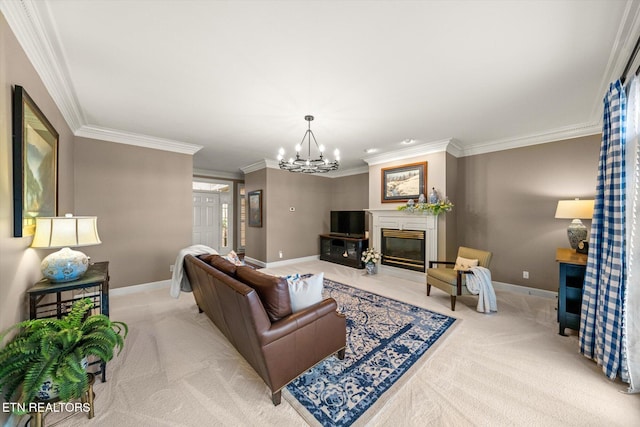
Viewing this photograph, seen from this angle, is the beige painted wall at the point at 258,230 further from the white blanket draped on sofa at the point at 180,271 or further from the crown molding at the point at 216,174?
the white blanket draped on sofa at the point at 180,271

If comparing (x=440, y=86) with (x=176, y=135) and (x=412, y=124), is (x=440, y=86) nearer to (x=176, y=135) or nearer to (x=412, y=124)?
(x=412, y=124)

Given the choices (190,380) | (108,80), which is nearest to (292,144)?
(108,80)

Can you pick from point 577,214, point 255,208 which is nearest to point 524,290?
point 577,214

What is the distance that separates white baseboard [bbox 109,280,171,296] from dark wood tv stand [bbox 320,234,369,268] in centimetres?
381

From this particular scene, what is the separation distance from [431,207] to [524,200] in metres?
1.49

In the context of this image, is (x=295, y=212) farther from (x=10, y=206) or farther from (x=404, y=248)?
(x=10, y=206)

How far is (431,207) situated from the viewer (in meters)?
4.44

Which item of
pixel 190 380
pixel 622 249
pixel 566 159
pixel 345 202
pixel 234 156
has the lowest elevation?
pixel 190 380

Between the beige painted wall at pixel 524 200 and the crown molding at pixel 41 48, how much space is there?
582cm

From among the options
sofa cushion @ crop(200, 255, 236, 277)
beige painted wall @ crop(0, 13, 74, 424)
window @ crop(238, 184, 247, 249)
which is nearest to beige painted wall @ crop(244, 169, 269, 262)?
window @ crop(238, 184, 247, 249)

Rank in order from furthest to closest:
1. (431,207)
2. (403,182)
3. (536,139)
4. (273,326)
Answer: (403,182)
(431,207)
(536,139)
(273,326)

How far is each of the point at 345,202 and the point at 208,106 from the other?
4.71 m

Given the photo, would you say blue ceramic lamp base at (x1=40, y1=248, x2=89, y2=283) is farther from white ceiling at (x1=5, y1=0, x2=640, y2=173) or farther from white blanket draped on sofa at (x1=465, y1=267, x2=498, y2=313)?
white blanket draped on sofa at (x1=465, y1=267, x2=498, y2=313)

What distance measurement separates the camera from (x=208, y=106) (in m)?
3.02
